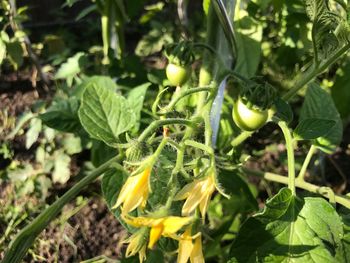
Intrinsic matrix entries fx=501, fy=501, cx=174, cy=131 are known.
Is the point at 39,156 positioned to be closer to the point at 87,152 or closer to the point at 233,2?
the point at 87,152

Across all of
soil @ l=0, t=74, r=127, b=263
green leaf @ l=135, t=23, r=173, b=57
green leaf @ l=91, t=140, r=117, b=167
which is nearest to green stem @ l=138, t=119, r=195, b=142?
green leaf @ l=91, t=140, r=117, b=167

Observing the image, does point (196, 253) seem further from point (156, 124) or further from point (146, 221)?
point (156, 124)

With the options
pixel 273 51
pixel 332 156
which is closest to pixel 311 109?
pixel 332 156

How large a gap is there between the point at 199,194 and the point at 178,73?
0.25 m

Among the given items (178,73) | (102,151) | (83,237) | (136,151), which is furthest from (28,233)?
(83,237)

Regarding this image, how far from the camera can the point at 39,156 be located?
165 centimetres

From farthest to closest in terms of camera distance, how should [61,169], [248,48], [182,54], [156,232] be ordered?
1. [61,169]
2. [248,48]
3. [182,54]
4. [156,232]

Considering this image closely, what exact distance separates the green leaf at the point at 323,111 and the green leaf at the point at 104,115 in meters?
0.41

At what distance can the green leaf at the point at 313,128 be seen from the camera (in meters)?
0.91

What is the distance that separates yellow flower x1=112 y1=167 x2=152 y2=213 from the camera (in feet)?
2.20

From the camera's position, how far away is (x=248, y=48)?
4.22 feet

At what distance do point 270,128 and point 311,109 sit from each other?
0.68m

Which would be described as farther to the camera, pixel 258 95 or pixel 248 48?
pixel 248 48

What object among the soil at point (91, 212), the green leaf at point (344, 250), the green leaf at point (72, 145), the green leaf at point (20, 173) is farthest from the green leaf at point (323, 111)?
the green leaf at point (20, 173)
